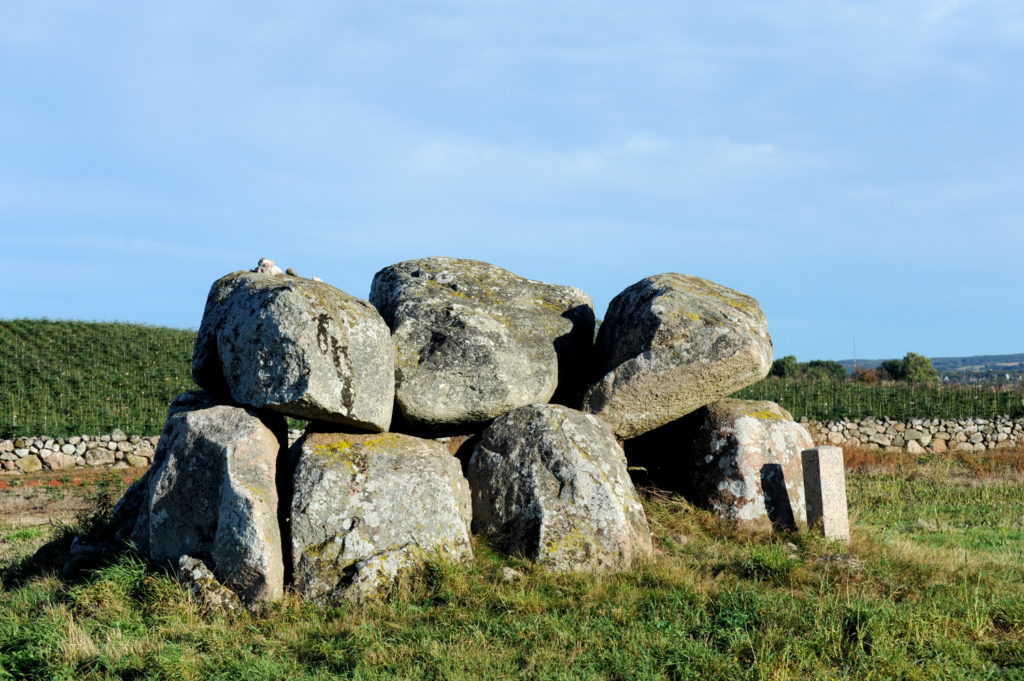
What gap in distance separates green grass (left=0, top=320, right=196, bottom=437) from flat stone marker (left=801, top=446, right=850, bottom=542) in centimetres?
2334

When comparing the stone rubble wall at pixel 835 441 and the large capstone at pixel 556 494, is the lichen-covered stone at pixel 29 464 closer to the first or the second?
the stone rubble wall at pixel 835 441

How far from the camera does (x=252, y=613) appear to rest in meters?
9.02

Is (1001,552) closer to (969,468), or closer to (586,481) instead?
(586,481)

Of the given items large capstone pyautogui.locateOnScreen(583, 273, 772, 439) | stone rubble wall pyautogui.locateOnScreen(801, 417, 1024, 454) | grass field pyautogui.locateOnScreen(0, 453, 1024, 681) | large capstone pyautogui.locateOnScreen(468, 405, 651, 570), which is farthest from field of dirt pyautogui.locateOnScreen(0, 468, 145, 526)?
stone rubble wall pyautogui.locateOnScreen(801, 417, 1024, 454)

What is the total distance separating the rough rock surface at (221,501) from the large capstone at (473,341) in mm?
1990

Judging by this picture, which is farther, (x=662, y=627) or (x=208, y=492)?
(x=208, y=492)

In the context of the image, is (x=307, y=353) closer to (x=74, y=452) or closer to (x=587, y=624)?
(x=587, y=624)

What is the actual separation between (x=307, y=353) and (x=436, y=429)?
2.44 metres

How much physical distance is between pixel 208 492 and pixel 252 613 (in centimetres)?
148

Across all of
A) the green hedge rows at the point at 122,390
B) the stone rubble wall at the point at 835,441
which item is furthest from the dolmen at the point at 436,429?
the green hedge rows at the point at 122,390

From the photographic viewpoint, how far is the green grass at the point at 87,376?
2941 centimetres

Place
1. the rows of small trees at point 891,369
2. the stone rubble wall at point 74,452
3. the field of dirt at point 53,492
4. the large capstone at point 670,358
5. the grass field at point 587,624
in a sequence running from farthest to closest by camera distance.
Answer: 1. the rows of small trees at point 891,369
2. the stone rubble wall at point 74,452
3. the field of dirt at point 53,492
4. the large capstone at point 670,358
5. the grass field at point 587,624

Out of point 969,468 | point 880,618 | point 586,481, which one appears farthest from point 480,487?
point 969,468

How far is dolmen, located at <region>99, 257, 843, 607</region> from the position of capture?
9.54 m
